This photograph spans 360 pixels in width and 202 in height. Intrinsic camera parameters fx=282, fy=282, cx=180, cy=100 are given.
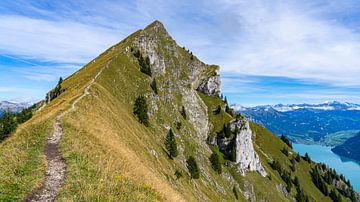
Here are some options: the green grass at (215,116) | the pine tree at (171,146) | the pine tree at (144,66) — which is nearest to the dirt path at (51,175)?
the pine tree at (171,146)

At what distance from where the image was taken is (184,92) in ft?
458

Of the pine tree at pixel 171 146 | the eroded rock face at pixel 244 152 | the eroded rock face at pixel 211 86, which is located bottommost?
the eroded rock face at pixel 244 152

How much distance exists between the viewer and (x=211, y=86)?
19375cm

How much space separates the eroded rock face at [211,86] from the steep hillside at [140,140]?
0.69m

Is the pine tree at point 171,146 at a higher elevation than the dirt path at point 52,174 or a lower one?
Answer: lower

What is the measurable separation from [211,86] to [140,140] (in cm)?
13737

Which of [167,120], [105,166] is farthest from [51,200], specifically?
[167,120]

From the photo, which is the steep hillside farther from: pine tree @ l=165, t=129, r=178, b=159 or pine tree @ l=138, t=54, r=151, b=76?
pine tree @ l=165, t=129, r=178, b=159

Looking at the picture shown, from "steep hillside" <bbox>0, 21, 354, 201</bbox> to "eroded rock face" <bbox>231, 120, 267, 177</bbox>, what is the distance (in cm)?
59

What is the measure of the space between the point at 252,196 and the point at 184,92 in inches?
2347

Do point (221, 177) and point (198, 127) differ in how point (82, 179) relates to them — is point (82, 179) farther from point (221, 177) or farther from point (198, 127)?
point (198, 127)

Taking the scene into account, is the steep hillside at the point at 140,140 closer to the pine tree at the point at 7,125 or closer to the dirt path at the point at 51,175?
the dirt path at the point at 51,175

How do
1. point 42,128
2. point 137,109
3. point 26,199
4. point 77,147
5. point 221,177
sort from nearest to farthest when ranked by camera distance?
point 26,199 < point 77,147 < point 42,128 < point 137,109 < point 221,177

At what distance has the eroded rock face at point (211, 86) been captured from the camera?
7490 inches
